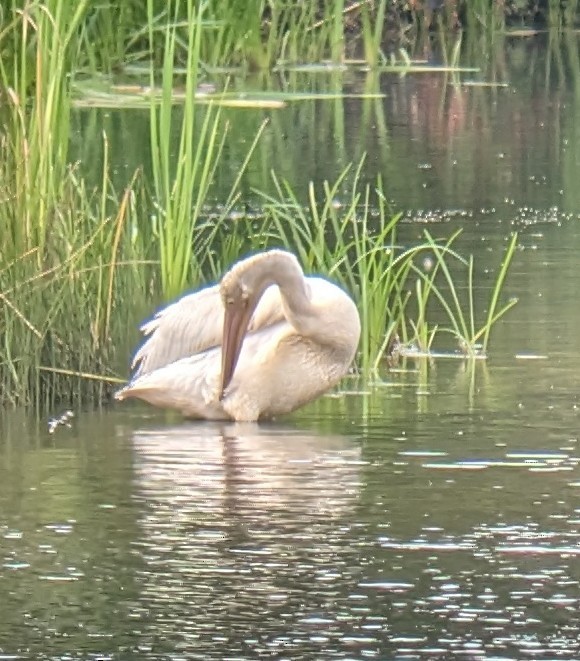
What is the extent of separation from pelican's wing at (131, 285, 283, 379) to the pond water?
8.1 inches

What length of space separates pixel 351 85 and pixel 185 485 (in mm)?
15195

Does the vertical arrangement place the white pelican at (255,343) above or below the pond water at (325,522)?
above

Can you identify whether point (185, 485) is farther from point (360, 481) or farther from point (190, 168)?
point (190, 168)

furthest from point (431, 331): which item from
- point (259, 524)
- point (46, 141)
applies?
point (259, 524)

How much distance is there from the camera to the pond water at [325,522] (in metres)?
4.89

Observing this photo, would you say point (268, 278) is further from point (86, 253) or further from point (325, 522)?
point (325, 522)

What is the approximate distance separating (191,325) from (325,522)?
6.33ft

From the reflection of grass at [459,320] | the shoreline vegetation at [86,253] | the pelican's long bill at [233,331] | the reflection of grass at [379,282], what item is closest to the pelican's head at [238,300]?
the pelican's long bill at [233,331]

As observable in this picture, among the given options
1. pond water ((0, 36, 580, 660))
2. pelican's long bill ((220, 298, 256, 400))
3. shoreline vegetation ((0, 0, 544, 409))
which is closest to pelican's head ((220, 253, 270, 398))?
pelican's long bill ((220, 298, 256, 400))

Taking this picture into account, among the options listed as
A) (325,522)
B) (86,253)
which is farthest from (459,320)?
(325,522)

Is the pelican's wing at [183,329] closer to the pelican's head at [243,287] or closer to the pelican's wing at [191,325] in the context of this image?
the pelican's wing at [191,325]

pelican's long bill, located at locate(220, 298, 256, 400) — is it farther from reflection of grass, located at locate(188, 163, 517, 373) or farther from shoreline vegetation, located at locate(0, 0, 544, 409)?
reflection of grass, located at locate(188, 163, 517, 373)

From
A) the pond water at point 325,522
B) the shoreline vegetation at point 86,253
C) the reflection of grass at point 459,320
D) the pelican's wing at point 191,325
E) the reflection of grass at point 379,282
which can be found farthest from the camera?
the reflection of grass at point 459,320

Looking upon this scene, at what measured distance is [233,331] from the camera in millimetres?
7320
